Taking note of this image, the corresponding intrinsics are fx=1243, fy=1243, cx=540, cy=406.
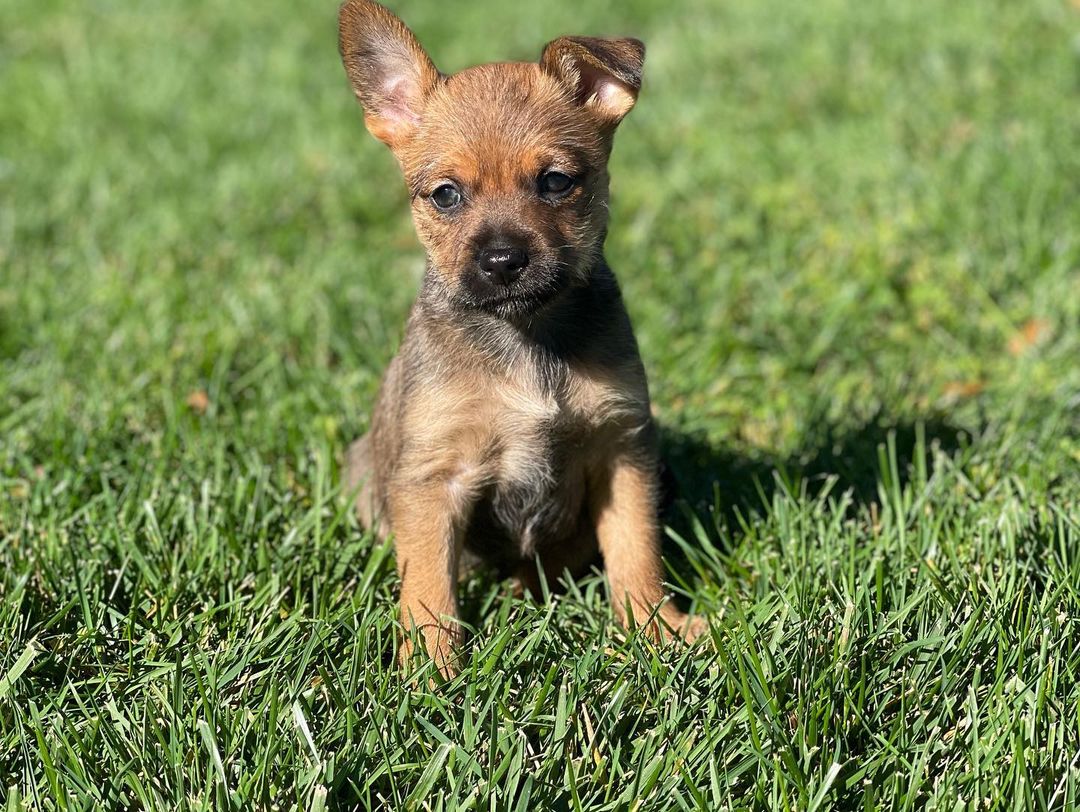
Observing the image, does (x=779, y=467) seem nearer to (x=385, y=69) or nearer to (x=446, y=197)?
(x=446, y=197)

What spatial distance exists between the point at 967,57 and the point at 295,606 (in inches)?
276

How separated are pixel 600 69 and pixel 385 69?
0.73m

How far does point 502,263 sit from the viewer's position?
3.67 meters

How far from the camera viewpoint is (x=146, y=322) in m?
6.37

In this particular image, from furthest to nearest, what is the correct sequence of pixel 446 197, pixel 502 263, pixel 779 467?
pixel 779 467
pixel 446 197
pixel 502 263

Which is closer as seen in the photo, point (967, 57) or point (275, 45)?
point (967, 57)

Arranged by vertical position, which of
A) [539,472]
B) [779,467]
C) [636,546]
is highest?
[539,472]

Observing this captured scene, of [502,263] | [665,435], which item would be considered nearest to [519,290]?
[502,263]

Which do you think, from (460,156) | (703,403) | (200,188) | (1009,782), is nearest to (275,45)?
(200,188)

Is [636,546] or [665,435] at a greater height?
[636,546]

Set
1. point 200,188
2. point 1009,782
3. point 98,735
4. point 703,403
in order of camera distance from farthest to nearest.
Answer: point 200,188, point 703,403, point 98,735, point 1009,782

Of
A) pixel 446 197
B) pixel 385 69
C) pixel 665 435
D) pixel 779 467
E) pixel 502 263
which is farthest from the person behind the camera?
pixel 665 435

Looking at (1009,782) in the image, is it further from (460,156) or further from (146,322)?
(146,322)

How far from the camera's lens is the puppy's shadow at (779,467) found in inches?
183
